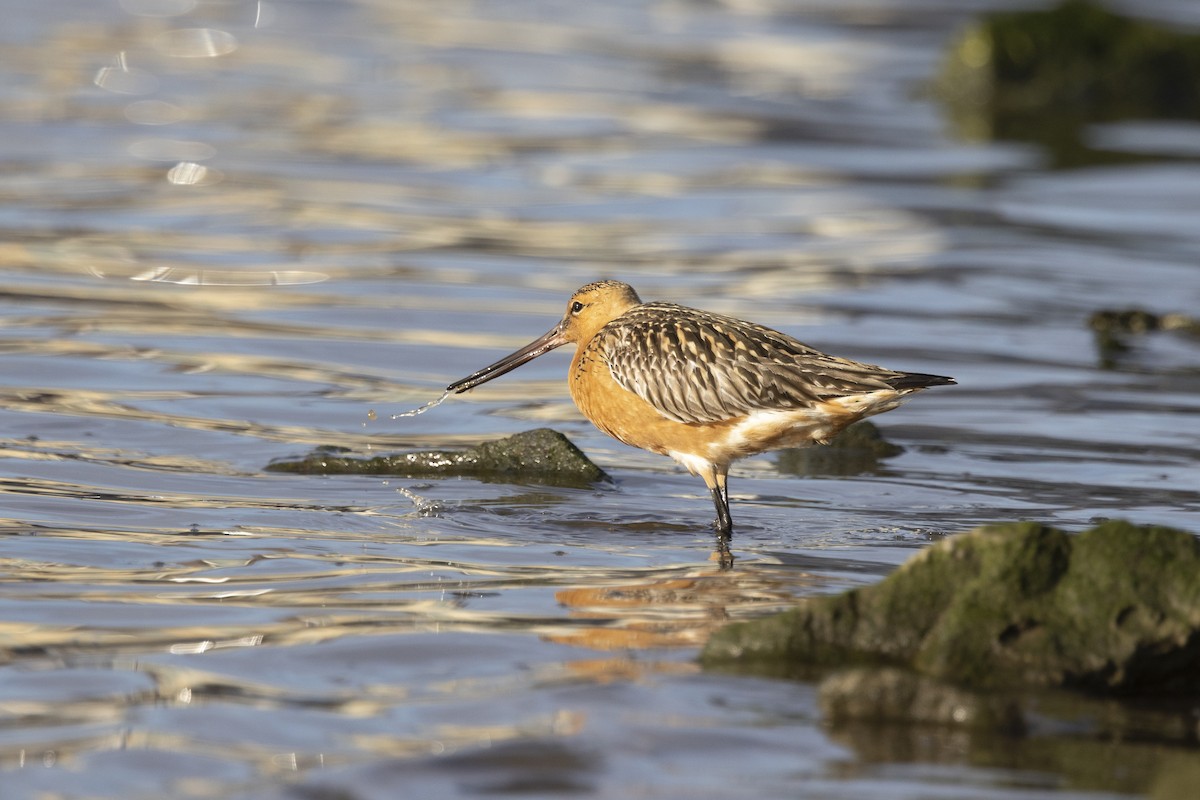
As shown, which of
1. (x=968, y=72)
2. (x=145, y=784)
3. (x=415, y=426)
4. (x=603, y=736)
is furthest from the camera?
(x=968, y=72)

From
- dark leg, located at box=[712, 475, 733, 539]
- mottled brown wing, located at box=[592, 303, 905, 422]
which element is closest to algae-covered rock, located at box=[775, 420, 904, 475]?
mottled brown wing, located at box=[592, 303, 905, 422]

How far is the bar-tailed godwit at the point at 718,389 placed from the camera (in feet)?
25.7

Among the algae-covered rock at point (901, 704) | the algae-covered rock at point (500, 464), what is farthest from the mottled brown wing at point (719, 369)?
the algae-covered rock at point (901, 704)

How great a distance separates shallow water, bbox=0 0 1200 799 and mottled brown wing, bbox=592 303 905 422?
1.89 feet

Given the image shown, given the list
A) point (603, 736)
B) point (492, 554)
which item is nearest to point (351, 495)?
point (492, 554)

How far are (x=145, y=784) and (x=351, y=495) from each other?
3.57 meters

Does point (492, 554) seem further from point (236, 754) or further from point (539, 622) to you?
point (236, 754)

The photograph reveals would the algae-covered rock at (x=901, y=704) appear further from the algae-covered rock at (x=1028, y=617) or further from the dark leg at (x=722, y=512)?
the dark leg at (x=722, y=512)

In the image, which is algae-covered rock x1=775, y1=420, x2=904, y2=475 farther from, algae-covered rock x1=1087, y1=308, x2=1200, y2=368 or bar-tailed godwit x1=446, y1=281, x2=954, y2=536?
algae-covered rock x1=1087, y1=308, x2=1200, y2=368

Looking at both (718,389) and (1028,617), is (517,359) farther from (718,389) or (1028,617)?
(1028,617)

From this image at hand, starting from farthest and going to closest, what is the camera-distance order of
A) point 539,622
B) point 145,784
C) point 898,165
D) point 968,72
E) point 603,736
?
point 968,72, point 898,165, point 539,622, point 603,736, point 145,784

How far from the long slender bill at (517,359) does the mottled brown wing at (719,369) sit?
88 centimetres

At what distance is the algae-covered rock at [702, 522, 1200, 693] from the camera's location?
548 cm

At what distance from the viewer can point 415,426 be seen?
9.91 metres
